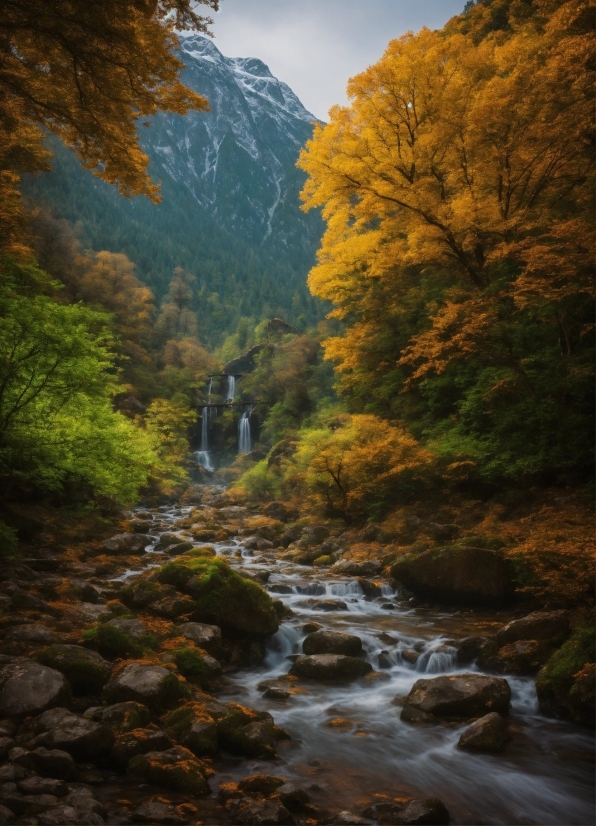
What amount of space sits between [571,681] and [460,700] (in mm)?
1351

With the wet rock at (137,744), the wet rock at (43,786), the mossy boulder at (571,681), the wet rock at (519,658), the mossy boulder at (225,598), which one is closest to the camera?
the wet rock at (43,786)

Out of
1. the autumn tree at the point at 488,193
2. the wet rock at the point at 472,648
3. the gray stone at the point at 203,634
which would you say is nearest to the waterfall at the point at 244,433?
the autumn tree at the point at 488,193

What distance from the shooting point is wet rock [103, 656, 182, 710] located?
527cm

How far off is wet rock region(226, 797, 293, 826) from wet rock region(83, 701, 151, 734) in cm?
126

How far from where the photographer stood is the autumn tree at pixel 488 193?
9820 millimetres

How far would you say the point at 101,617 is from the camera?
7.63 metres

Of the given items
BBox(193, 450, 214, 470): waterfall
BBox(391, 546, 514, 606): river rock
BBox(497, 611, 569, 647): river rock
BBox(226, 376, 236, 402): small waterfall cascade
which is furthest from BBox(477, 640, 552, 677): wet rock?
BBox(226, 376, 236, 402): small waterfall cascade

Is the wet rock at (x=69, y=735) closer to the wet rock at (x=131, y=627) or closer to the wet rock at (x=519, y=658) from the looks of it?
the wet rock at (x=131, y=627)

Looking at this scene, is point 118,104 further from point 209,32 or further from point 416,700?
point 416,700

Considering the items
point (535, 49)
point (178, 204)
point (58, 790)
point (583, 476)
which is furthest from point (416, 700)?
point (178, 204)

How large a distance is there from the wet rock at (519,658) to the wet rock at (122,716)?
497 centimetres

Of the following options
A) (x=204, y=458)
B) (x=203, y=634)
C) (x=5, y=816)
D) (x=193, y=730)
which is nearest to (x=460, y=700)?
(x=193, y=730)

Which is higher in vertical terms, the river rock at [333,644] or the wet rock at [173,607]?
the wet rock at [173,607]

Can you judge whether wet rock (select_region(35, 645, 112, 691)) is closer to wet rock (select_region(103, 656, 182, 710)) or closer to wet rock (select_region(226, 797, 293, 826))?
wet rock (select_region(103, 656, 182, 710))
